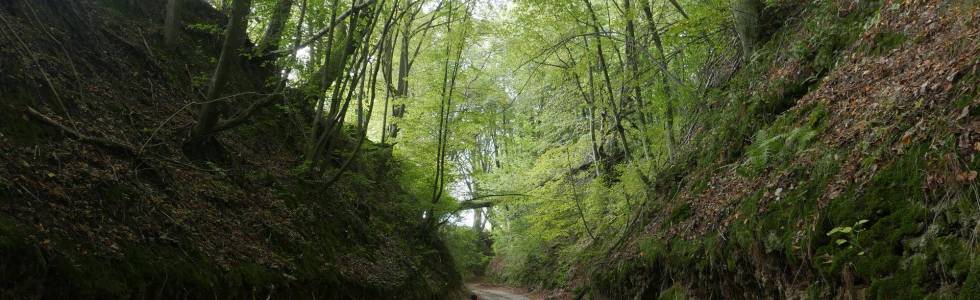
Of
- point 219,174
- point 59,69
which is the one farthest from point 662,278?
point 59,69

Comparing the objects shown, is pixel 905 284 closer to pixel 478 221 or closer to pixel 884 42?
pixel 884 42

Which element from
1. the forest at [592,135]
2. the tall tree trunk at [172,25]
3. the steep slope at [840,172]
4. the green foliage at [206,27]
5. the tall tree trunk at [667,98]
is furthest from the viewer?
the tall tree trunk at [667,98]

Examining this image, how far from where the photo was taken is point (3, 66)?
511 cm

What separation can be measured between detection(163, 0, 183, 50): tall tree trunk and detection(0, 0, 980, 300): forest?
36 mm

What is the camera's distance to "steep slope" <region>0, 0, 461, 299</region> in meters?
3.97

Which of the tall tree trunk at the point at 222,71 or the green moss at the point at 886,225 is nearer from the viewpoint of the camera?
the green moss at the point at 886,225

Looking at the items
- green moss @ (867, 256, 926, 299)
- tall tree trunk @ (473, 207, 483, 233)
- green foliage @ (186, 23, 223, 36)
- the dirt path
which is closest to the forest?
green moss @ (867, 256, 926, 299)

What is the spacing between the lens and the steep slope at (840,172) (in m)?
3.77

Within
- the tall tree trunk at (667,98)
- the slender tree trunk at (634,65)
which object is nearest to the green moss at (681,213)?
the tall tree trunk at (667,98)

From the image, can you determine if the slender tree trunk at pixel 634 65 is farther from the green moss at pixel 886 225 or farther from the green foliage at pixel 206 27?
the green foliage at pixel 206 27

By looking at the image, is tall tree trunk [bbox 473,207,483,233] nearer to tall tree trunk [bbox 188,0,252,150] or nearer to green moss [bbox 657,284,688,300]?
green moss [bbox 657,284,688,300]

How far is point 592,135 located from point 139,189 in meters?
10.9

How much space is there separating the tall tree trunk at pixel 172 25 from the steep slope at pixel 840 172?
8.47 metres

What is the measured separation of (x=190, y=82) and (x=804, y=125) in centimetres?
887
